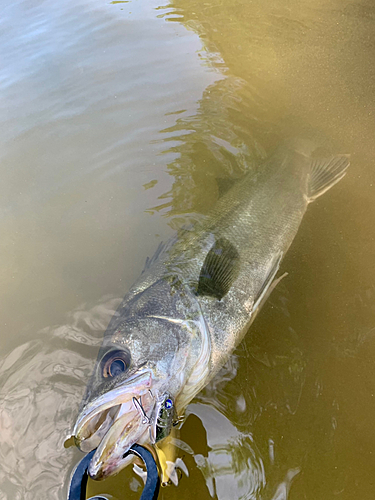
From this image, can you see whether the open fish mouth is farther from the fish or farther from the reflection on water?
the reflection on water

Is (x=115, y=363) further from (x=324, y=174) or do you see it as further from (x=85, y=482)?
(x=324, y=174)

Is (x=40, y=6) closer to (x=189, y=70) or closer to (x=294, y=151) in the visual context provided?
(x=189, y=70)

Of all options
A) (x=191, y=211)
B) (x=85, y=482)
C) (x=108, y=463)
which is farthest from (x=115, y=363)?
(x=191, y=211)

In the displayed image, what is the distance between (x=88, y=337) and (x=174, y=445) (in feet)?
3.73

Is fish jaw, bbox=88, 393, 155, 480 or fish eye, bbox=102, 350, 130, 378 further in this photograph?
fish eye, bbox=102, 350, 130, 378

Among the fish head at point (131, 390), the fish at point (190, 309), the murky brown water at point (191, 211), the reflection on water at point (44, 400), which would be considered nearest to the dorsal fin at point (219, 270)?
the fish at point (190, 309)

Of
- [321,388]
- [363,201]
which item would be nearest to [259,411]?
[321,388]

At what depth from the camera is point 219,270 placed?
2.73 metres

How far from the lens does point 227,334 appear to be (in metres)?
2.49

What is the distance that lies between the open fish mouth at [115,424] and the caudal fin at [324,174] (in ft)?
8.71

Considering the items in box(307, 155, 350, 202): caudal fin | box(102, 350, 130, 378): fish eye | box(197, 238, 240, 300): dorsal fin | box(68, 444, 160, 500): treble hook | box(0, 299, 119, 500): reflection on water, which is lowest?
box(0, 299, 119, 500): reflection on water

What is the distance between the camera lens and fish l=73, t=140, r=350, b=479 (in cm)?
184

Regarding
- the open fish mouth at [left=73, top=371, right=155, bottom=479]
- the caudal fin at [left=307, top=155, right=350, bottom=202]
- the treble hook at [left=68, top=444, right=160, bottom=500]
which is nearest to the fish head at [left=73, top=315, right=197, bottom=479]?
the open fish mouth at [left=73, top=371, right=155, bottom=479]

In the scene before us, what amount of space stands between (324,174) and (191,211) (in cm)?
150
